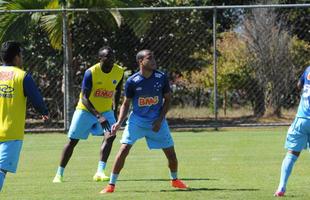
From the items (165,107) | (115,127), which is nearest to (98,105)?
(115,127)

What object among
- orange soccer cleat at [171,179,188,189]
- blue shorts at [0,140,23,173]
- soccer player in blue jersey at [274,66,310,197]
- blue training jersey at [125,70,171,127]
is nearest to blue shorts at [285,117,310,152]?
soccer player in blue jersey at [274,66,310,197]

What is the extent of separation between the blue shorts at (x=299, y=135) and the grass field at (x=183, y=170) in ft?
1.93

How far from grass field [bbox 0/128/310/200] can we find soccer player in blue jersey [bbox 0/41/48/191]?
56.7 inches

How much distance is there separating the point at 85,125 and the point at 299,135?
3768 mm

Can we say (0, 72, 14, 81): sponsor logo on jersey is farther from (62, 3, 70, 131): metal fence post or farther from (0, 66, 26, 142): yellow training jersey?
(62, 3, 70, 131): metal fence post

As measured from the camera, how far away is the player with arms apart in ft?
38.2

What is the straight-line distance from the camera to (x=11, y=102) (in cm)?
818

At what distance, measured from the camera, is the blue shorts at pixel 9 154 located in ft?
26.8

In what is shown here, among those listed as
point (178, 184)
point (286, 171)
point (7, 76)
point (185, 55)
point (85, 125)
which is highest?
point (185, 55)

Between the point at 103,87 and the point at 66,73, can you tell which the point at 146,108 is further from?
the point at 66,73

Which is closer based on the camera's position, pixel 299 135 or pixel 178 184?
pixel 299 135

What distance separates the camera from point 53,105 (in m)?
21.2

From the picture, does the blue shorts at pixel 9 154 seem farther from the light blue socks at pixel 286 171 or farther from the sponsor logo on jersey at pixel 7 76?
the light blue socks at pixel 286 171

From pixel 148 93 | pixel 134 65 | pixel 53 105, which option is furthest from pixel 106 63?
pixel 134 65
